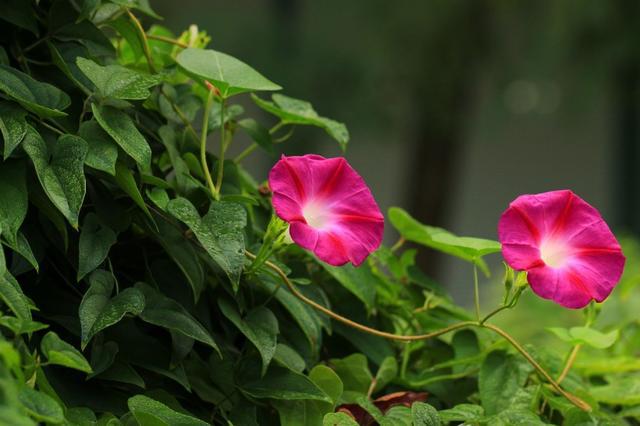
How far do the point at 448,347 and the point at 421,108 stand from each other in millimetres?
4580

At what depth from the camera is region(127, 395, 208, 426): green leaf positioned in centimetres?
57

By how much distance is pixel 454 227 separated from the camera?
6.69 metres

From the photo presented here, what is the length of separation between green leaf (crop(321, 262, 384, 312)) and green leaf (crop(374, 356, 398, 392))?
49mm

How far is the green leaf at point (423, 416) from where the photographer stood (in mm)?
631

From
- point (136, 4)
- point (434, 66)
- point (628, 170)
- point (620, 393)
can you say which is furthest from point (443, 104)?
point (136, 4)

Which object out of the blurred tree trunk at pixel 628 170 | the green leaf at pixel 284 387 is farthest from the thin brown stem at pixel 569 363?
the blurred tree trunk at pixel 628 170

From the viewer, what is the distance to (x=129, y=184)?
657 millimetres

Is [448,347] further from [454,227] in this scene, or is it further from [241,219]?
[454,227]

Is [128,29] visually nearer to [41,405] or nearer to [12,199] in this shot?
[12,199]

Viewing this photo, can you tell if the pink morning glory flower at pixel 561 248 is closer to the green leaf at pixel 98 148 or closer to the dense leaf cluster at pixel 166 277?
the dense leaf cluster at pixel 166 277

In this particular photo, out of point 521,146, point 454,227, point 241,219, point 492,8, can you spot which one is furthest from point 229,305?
point 521,146

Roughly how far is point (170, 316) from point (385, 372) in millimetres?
221

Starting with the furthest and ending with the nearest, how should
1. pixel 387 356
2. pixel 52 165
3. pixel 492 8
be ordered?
pixel 492 8 < pixel 387 356 < pixel 52 165

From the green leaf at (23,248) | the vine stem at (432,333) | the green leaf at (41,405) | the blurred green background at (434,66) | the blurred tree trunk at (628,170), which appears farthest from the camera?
the blurred tree trunk at (628,170)
